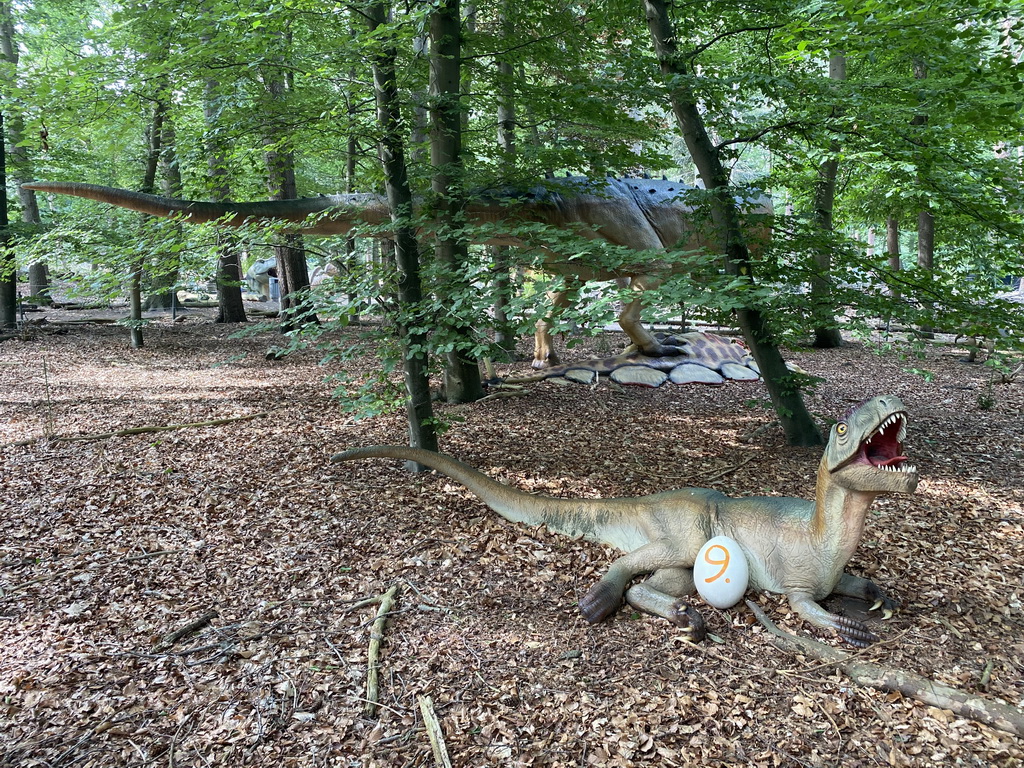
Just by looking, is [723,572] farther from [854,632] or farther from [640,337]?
[640,337]

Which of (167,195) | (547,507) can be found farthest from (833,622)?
(167,195)

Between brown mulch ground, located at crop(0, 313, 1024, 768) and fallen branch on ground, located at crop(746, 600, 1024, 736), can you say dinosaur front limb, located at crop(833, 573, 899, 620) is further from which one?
fallen branch on ground, located at crop(746, 600, 1024, 736)

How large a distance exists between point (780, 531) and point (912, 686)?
0.79 metres

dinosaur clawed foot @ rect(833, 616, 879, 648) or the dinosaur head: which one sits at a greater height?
the dinosaur head

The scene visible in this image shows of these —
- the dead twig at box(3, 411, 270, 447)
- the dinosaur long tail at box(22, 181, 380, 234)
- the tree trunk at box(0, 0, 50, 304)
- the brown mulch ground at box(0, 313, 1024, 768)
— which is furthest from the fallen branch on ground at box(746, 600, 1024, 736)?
the tree trunk at box(0, 0, 50, 304)

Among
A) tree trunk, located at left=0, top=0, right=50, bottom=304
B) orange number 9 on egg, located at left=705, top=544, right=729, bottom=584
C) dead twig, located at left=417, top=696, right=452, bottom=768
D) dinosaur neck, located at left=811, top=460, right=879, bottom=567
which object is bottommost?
dead twig, located at left=417, top=696, right=452, bottom=768

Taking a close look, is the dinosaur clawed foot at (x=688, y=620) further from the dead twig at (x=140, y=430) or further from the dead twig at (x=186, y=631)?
the dead twig at (x=140, y=430)

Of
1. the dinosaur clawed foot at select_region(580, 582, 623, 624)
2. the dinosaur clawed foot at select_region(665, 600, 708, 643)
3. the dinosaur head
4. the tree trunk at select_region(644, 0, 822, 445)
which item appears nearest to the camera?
the dinosaur head

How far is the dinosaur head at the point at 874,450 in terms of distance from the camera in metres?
2.57

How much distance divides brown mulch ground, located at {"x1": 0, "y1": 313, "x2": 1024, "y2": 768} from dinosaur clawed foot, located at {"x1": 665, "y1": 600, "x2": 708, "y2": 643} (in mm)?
60

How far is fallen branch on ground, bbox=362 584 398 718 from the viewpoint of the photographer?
2.58 metres

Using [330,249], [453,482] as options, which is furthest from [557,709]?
[330,249]

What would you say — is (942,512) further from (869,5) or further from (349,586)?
(349,586)

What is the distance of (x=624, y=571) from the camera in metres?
3.38
